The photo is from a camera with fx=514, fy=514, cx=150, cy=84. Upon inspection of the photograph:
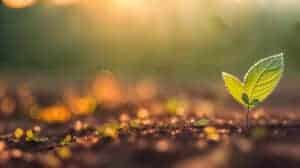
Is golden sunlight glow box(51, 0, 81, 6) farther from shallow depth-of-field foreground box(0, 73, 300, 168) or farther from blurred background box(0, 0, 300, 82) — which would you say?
shallow depth-of-field foreground box(0, 73, 300, 168)

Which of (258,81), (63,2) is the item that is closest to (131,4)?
(63,2)

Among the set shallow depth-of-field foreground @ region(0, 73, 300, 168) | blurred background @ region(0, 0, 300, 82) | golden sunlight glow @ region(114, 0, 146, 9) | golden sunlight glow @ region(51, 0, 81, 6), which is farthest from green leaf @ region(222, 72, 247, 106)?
golden sunlight glow @ region(51, 0, 81, 6)

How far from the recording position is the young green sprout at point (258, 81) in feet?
6.77

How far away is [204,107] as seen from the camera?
2.91 meters

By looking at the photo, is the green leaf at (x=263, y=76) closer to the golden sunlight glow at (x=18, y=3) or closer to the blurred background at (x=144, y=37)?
the blurred background at (x=144, y=37)

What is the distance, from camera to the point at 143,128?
2.20 metres

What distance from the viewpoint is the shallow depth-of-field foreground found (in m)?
1.72

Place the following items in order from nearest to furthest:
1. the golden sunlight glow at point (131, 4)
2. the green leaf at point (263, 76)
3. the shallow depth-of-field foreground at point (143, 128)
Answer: the shallow depth-of-field foreground at point (143, 128) → the green leaf at point (263, 76) → the golden sunlight glow at point (131, 4)

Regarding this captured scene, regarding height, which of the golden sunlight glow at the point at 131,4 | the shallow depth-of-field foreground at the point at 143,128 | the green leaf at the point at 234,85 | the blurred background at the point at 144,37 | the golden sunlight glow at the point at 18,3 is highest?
the golden sunlight glow at the point at 18,3

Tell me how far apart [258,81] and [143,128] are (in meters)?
0.52

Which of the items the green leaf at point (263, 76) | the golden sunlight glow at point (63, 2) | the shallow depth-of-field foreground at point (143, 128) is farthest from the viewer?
the golden sunlight glow at point (63, 2)

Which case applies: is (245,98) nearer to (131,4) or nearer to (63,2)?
(131,4)

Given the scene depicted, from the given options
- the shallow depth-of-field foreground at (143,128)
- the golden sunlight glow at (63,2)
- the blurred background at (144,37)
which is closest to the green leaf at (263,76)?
the shallow depth-of-field foreground at (143,128)

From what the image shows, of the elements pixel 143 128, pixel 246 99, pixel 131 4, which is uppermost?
pixel 131 4
